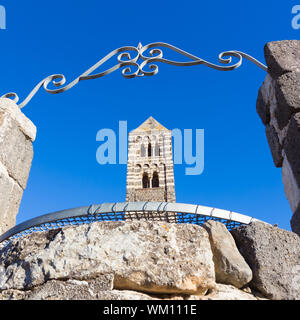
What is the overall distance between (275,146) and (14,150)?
74.1 inches

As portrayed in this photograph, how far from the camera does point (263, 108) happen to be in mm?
2686

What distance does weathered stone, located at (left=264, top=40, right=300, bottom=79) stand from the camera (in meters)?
2.35

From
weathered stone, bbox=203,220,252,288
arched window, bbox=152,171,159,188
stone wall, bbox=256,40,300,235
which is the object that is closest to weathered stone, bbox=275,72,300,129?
stone wall, bbox=256,40,300,235

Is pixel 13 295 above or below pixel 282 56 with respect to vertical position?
below

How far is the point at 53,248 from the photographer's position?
161cm

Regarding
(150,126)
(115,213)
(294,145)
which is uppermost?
(150,126)

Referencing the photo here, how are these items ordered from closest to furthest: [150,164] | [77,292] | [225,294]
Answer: [77,292]
[225,294]
[150,164]

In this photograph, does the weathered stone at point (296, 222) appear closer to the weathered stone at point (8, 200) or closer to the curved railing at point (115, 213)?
the curved railing at point (115, 213)

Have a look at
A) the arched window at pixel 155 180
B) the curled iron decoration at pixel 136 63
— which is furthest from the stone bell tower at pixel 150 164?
the curled iron decoration at pixel 136 63

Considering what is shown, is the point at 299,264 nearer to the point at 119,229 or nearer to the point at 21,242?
the point at 119,229

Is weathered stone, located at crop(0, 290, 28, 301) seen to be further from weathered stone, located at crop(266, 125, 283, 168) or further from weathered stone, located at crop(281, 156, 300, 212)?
weathered stone, located at crop(266, 125, 283, 168)

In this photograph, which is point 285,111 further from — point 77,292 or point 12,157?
point 12,157

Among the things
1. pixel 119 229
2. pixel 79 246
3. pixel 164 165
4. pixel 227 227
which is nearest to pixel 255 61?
pixel 227 227

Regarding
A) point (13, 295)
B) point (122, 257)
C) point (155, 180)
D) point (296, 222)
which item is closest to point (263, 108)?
point (296, 222)
